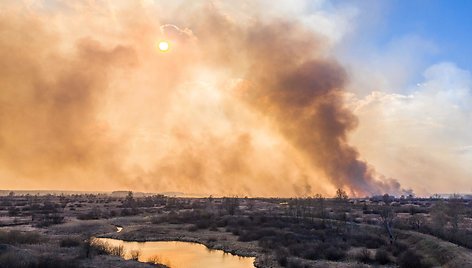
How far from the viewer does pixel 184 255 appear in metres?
55.0

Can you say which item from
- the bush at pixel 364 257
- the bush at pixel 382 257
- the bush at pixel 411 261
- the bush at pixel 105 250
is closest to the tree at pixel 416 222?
the bush at pixel 364 257

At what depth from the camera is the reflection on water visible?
48906 millimetres

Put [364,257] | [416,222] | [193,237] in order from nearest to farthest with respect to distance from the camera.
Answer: [364,257], [193,237], [416,222]

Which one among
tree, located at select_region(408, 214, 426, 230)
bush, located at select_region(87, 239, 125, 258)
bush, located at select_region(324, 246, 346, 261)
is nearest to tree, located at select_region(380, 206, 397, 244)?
tree, located at select_region(408, 214, 426, 230)

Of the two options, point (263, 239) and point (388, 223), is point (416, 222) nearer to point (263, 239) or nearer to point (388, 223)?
point (388, 223)

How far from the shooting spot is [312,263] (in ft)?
152

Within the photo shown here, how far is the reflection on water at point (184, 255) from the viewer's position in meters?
48.9

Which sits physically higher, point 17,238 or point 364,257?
point 17,238

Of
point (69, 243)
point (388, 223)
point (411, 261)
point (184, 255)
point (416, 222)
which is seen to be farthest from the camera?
point (416, 222)

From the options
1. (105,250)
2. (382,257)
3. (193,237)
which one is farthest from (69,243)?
(382,257)

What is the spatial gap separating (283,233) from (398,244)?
1782 centimetres

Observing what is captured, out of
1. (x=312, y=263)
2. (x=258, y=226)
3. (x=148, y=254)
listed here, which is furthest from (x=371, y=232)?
(x=148, y=254)

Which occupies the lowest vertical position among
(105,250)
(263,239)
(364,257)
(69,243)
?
(364,257)

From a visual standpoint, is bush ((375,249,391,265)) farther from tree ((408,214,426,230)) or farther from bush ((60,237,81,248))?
bush ((60,237,81,248))
